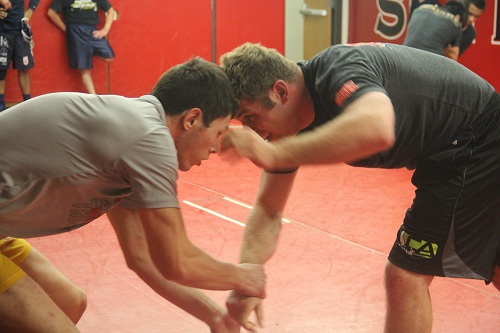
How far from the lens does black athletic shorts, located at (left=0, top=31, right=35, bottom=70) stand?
9.88 meters

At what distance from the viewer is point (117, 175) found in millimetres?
2535

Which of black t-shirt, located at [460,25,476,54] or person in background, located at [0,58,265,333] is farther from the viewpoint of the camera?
black t-shirt, located at [460,25,476,54]

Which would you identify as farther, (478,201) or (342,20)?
(342,20)

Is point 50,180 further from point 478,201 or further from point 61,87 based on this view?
point 61,87

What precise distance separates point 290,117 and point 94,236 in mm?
2892

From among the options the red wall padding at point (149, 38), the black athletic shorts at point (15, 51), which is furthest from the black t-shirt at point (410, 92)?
the red wall padding at point (149, 38)

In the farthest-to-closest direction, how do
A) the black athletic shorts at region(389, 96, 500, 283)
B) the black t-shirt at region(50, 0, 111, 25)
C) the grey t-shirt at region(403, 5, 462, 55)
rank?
the black t-shirt at region(50, 0, 111, 25) < the grey t-shirt at region(403, 5, 462, 55) < the black athletic shorts at region(389, 96, 500, 283)

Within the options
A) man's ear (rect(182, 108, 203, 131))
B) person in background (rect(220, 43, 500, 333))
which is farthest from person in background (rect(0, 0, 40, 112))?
man's ear (rect(182, 108, 203, 131))

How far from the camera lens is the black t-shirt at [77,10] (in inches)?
412

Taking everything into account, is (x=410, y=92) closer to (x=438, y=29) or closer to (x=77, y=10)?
(x=438, y=29)

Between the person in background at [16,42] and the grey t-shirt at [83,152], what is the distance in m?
7.70

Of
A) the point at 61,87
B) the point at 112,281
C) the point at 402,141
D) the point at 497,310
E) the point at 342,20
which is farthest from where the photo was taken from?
the point at 342,20

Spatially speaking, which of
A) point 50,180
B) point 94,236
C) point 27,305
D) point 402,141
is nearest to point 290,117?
point 402,141

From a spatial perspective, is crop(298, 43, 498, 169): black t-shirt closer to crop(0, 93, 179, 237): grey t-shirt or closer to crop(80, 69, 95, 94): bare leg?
crop(0, 93, 179, 237): grey t-shirt
